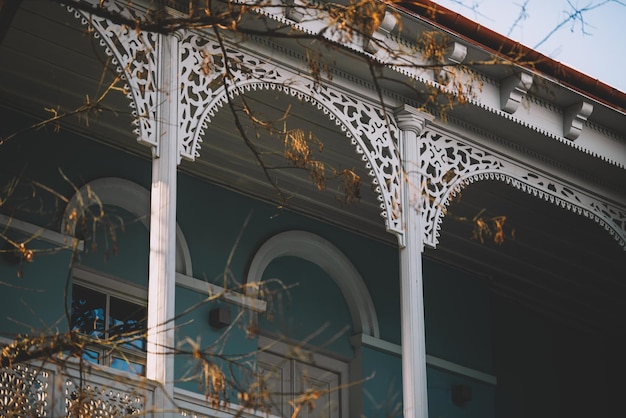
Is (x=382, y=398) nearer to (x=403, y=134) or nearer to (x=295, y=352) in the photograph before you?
(x=403, y=134)

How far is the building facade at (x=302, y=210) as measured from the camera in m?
9.96

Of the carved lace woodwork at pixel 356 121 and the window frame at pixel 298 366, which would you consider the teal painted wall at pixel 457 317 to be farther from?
the carved lace woodwork at pixel 356 121

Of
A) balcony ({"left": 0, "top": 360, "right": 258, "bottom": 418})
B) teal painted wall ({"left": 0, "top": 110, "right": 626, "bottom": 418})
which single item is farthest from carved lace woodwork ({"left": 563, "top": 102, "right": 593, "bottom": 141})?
balcony ({"left": 0, "top": 360, "right": 258, "bottom": 418})

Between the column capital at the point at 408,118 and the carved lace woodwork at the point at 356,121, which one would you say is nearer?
the carved lace woodwork at the point at 356,121

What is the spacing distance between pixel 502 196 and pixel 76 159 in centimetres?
393

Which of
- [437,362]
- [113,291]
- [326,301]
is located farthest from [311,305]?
[113,291]

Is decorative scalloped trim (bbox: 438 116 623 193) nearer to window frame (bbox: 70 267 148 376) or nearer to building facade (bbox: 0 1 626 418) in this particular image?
building facade (bbox: 0 1 626 418)

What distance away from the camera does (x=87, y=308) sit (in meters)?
11.8

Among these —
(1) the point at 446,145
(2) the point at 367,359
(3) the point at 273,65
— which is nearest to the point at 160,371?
(3) the point at 273,65

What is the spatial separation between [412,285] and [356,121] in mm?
1347

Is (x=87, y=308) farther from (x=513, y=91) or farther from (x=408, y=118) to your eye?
(x=513, y=91)

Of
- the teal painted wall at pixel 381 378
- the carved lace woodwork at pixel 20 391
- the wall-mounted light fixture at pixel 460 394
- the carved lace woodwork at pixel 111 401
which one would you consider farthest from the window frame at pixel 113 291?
the wall-mounted light fixture at pixel 460 394

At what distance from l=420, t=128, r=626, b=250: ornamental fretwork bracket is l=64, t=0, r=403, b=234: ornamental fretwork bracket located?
1.10ft

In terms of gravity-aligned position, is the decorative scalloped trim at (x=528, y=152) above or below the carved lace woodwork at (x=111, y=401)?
above
